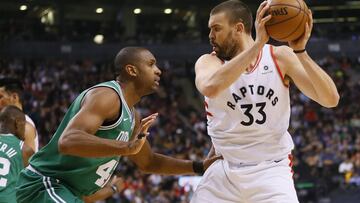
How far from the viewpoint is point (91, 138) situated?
4.05 meters

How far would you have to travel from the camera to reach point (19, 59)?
1008 inches

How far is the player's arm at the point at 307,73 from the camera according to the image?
4.25 m

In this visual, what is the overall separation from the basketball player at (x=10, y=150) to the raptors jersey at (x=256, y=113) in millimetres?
1780

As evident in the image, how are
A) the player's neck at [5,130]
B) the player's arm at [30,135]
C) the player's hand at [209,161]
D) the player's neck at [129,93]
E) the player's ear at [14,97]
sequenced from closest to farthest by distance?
the player's neck at [129,93] < the player's hand at [209,161] < the player's neck at [5,130] < the player's arm at [30,135] < the player's ear at [14,97]

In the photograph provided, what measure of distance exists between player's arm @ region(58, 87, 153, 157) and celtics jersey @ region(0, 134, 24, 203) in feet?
4.51

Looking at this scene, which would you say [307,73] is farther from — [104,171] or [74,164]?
[74,164]

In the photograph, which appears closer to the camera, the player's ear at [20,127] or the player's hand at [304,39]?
the player's hand at [304,39]

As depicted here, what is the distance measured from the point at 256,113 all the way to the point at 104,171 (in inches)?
44.2

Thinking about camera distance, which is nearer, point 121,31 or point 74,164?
point 74,164

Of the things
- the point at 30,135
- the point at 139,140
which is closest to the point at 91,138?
the point at 139,140

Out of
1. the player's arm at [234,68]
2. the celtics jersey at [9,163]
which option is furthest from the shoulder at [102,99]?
the celtics jersey at [9,163]

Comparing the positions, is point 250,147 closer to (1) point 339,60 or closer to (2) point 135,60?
(2) point 135,60

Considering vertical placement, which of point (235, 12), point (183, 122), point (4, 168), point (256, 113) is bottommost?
point (183, 122)

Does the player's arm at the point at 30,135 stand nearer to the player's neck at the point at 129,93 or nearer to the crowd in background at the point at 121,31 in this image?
the player's neck at the point at 129,93
